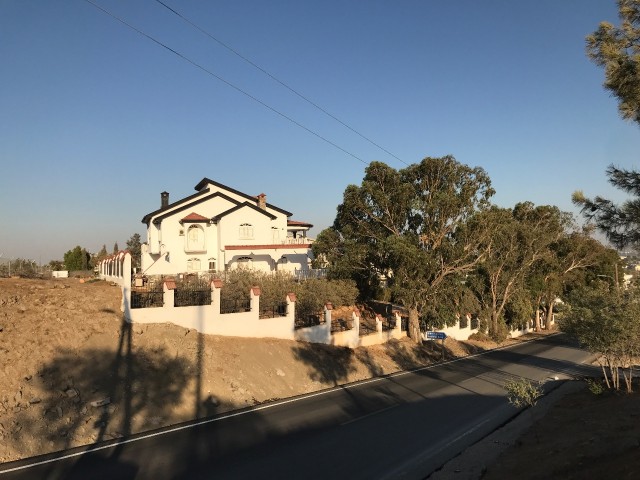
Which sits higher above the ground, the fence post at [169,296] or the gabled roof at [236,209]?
the gabled roof at [236,209]

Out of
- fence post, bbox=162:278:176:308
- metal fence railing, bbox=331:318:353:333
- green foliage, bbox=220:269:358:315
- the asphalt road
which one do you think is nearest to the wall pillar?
green foliage, bbox=220:269:358:315

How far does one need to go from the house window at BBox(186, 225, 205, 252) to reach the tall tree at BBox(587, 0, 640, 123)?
3723 centimetres

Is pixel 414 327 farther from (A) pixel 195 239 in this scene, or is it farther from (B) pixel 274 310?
(A) pixel 195 239

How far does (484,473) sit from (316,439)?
4699 mm

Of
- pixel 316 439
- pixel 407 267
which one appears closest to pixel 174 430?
pixel 316 439

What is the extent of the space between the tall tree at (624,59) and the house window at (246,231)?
3563 centimetres

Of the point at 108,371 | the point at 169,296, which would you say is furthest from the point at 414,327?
the point at 108,371

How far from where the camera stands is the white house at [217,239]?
4112cm

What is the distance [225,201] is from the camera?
45062 millimetres

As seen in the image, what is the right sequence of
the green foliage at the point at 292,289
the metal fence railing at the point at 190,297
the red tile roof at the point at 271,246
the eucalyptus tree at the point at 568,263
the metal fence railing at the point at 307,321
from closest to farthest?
1. the metal fence railing at the point at 190,297
2. the metal fence railing at the point at 307,321
3. the green foliage at the point at 292,289
4. the red tile roof at the point at 271,246
5. the eucalyptus tree at the point at 568,263

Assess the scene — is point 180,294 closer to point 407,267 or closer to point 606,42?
point 407,267

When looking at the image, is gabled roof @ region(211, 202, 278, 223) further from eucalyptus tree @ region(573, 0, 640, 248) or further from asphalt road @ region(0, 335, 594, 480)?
eucalyptus tree @ region(573, 0, 640, 248)

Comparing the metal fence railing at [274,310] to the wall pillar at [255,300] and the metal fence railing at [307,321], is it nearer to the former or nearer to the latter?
the wall pillar at [255,300]

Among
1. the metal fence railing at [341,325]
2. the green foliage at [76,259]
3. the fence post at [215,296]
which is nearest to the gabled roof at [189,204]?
the green foliage at [76,259]
